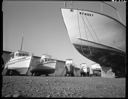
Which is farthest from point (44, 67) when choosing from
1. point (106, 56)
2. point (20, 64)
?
point (106, 56)

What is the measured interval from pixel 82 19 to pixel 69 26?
1.15 meters

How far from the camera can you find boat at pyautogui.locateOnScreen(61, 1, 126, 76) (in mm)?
9656

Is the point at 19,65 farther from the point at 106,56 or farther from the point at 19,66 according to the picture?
the point at 106,56

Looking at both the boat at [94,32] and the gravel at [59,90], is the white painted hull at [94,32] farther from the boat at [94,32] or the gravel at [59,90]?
the gravel at [59,90]

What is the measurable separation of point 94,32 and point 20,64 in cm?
817

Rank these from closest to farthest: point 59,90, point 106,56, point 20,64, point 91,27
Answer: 1. point 59,90
2. point 91,27
3. point 106,56
4. point 20,64

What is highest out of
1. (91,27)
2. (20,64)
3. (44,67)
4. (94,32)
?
(91,27)

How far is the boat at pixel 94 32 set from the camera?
9656 mm

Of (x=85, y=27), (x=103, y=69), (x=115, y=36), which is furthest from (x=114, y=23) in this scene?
(x=103, y=69)

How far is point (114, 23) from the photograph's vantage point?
10039 mm

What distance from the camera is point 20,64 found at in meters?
13.0

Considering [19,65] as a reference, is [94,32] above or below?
above

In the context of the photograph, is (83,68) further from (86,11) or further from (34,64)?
(86,11)

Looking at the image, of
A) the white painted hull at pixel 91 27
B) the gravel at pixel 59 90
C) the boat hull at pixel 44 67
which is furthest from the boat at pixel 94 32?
the gravel at pixel 59 90
